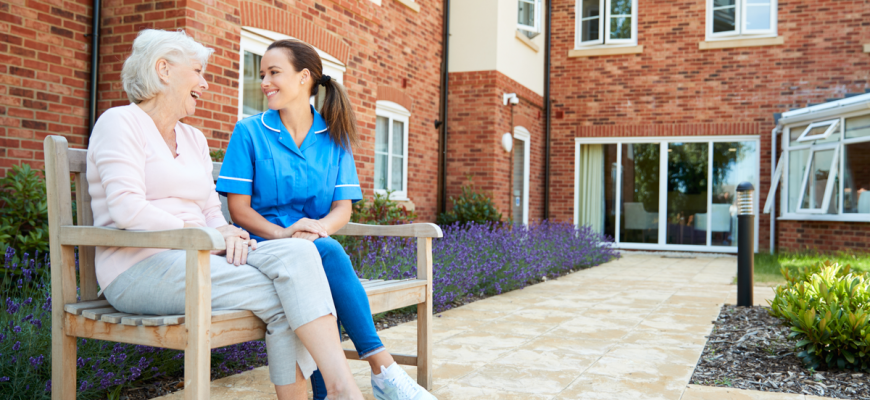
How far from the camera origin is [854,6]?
1018 centimetres

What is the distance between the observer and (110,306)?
2.06 meters

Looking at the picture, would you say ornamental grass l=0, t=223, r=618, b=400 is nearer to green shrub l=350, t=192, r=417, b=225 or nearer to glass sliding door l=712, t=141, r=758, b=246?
green shrub l=350, t=192, r=417, b=225

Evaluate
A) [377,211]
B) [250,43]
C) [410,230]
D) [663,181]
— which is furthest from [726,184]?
[410,230]

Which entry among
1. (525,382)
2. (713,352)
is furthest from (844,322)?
(525,382)

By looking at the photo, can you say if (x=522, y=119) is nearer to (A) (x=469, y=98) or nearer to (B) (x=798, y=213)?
(A) (x=469, y=98)

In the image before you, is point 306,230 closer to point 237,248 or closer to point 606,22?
point 237,248

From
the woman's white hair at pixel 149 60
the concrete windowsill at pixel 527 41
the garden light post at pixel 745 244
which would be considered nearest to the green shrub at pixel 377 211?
the garden light post at pixel 745 244

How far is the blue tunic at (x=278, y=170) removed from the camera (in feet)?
7.48

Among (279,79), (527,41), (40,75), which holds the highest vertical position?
(527,41)

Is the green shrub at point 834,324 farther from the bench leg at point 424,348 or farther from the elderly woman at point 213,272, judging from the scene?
the elderly woman at point 213,272

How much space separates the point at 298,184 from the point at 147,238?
25.3 inches

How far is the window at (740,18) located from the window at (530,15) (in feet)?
9.79

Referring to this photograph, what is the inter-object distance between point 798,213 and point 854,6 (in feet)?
11.1

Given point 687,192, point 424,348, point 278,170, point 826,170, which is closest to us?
point 278,170
